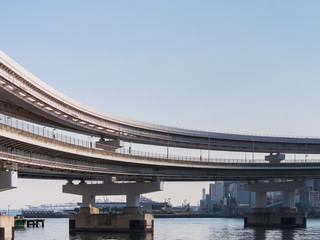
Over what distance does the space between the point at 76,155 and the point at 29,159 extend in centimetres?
1119

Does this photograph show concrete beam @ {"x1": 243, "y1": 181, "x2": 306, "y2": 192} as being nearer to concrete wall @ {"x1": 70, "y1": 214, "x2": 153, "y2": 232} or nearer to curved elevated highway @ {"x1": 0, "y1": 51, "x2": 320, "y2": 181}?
curved elevated highway @ {"x1": 0, "y1": 51, "x2": 320, "y2": 181}

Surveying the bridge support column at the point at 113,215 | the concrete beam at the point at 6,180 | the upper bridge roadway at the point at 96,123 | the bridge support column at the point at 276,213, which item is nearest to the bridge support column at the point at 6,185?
the concrete beam at the point at 6,180

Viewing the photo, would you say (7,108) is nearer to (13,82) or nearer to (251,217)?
(13,82)

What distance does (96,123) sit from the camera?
359ft

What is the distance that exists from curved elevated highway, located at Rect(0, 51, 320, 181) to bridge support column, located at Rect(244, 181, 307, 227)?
749 centimetres

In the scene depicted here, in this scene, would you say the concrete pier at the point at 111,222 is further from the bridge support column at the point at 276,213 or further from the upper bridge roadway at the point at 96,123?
the bridge support column at the point at 276,213

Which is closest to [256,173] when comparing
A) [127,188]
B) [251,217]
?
[251,217]

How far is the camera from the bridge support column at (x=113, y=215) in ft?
384

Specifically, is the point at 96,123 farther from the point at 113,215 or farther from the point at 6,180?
the point at 6,180

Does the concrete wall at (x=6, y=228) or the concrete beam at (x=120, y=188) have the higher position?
the concrete beam at (x=120, y=188)

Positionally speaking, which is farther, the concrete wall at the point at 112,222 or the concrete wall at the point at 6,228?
the concrete wall at the point at 112,222

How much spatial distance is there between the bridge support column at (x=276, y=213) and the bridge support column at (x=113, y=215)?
140ft

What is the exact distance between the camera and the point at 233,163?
134 m

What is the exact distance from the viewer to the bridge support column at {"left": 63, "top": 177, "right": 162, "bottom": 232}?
117062mm
